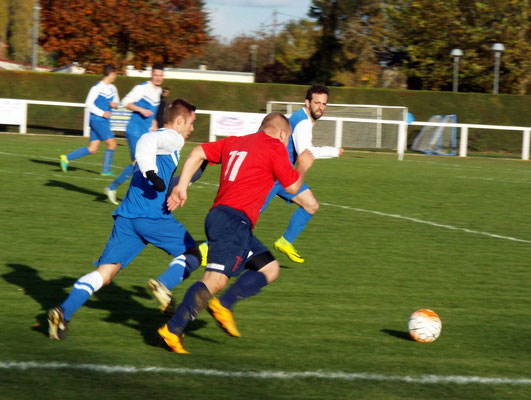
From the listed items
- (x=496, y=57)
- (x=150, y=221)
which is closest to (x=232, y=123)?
(x=496, y=57)

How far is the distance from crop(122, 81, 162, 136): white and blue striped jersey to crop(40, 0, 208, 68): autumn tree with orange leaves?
27978 mm

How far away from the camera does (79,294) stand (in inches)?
207

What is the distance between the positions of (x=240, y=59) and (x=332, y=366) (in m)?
85.6

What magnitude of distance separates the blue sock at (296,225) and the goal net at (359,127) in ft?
53.9

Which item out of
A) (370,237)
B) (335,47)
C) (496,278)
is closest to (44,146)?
(370,237)

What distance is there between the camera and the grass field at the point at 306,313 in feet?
15.0

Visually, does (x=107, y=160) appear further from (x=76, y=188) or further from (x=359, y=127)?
(x=359, y=127)

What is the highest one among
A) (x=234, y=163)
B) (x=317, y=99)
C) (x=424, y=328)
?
(x=317, y=99)

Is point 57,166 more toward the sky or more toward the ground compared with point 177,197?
more toward the ground

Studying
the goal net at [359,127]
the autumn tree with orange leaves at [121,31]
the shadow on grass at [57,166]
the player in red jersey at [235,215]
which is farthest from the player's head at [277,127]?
the autumn tree with orange leaves at [121,31]

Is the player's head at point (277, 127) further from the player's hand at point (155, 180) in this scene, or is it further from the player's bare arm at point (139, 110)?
the player's bare arm at point (139, 110)

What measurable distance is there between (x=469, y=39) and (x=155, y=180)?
114 ft

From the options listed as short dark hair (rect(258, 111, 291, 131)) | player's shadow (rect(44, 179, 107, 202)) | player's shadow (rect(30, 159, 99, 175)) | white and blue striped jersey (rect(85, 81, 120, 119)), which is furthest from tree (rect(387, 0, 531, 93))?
short dark hair (rect(258, 111, 291, 131))

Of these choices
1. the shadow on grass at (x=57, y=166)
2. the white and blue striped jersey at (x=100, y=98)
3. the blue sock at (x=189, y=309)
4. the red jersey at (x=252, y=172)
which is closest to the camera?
the blue sock at (x=189, y=309)
